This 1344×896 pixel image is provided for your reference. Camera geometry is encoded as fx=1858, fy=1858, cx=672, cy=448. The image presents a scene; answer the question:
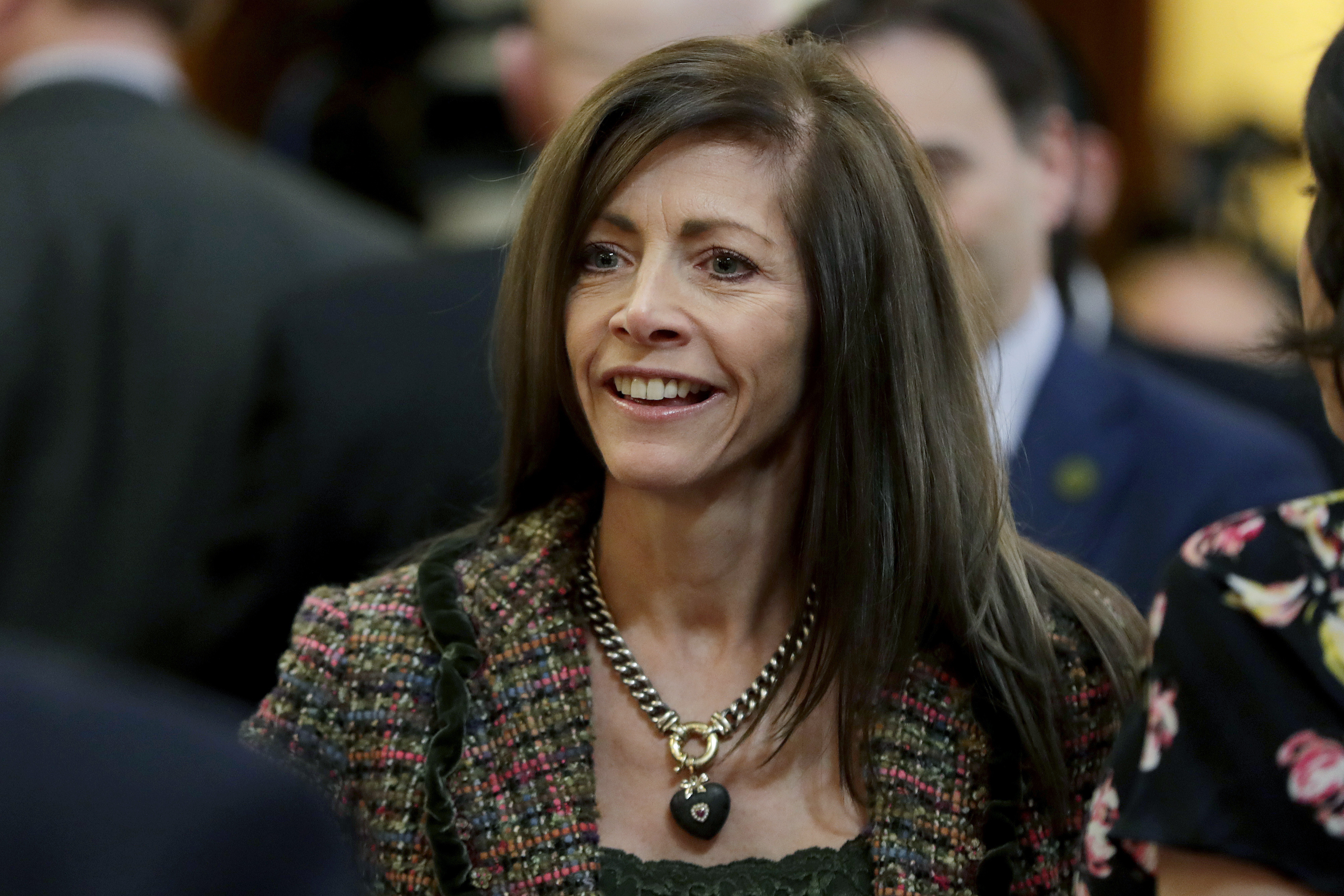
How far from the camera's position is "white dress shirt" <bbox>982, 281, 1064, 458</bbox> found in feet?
9.24

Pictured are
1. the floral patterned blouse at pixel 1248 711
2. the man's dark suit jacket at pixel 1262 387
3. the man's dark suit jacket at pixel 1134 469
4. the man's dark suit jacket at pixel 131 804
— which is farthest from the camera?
the man's dark suit jacket at pixel 1262 387

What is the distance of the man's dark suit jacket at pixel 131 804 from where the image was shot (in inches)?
32.7

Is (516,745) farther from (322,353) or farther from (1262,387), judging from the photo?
(1262,387)

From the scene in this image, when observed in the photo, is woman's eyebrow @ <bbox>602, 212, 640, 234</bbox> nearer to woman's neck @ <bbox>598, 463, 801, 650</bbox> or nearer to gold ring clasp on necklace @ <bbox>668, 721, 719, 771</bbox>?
woman's neck @ <bbox>598, 463, 801, 650</bbox>

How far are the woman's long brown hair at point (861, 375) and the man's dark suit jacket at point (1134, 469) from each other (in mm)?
702

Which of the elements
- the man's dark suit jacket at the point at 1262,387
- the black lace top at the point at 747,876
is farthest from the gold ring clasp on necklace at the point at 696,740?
the man's dark suit jacket at the point at 1262,387

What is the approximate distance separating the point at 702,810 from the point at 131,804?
1.01 m

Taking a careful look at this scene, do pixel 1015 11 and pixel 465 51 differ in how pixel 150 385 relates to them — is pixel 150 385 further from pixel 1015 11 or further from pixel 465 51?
pixel 465 51

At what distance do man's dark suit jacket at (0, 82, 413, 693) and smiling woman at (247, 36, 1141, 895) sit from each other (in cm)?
137

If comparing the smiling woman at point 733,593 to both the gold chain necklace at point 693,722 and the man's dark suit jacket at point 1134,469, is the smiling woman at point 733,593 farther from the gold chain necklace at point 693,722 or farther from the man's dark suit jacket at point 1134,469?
the man's dark suit jacket at point 1134,469

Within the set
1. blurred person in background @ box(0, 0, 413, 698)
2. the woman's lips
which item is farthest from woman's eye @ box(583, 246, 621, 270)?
blurred person in background @ box(0, 0, 413, 698)

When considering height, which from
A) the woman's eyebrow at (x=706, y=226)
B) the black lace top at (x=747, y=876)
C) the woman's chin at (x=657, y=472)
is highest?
the woman's eyebrow at (x=706, y=226)

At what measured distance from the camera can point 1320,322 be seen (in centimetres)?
158

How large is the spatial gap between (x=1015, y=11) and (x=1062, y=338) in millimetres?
548
